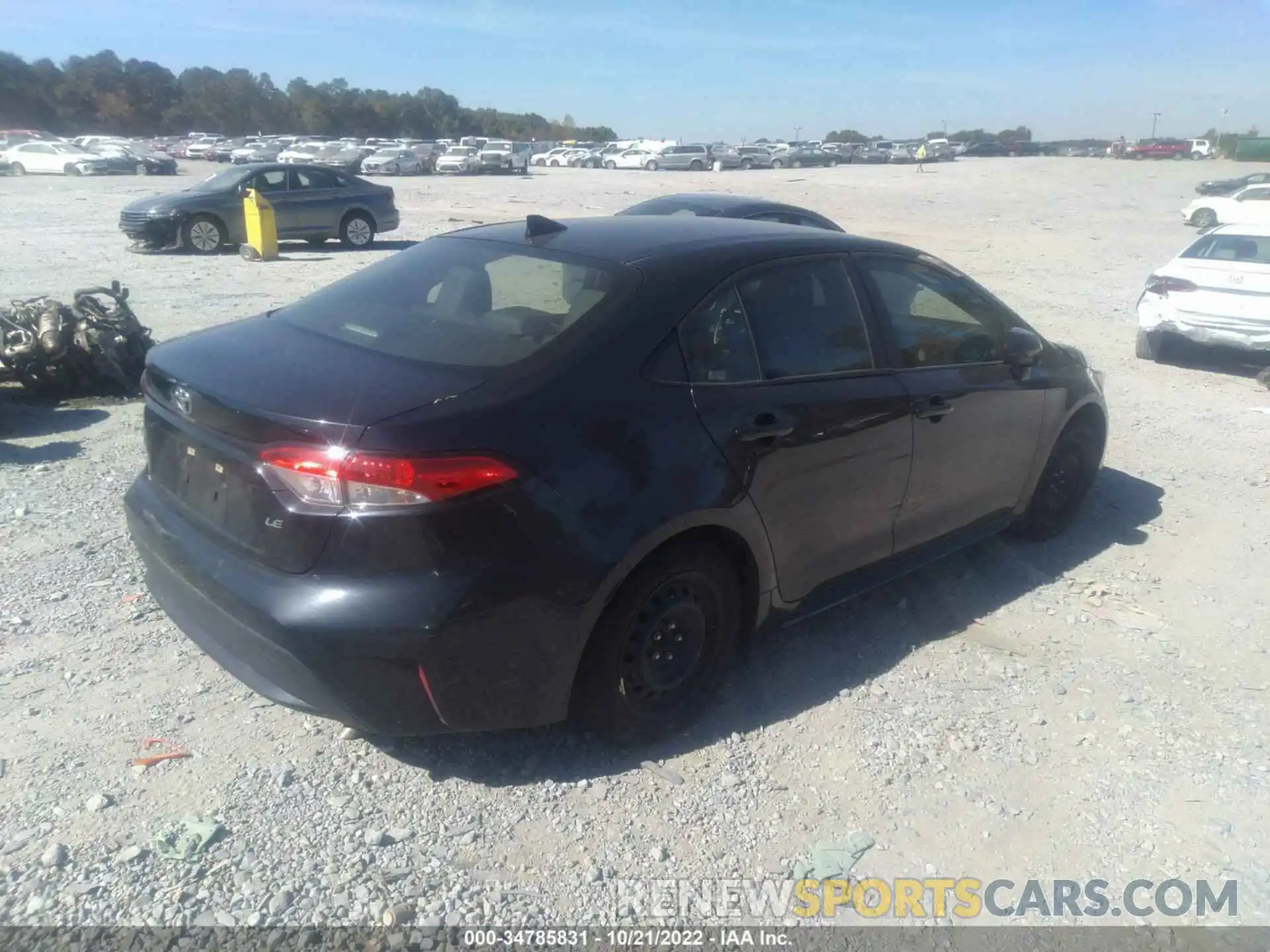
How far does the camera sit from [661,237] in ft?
13.1

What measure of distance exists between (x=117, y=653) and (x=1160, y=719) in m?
4.06

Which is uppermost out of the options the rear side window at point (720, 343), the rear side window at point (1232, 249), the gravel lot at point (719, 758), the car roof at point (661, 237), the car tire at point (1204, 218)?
the car roof at point (661, 237)

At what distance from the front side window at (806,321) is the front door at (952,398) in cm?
19

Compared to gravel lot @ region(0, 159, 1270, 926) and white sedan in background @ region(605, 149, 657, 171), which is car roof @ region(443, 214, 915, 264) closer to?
gravel lot @ region(0, 159, 1270, 926)

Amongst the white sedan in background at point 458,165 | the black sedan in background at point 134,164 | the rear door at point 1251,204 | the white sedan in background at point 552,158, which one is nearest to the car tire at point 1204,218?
the rear door at point 1251,204

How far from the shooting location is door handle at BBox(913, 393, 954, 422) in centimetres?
426

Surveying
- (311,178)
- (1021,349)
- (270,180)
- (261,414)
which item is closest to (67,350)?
(261,414)

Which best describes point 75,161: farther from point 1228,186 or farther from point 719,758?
point 719,758

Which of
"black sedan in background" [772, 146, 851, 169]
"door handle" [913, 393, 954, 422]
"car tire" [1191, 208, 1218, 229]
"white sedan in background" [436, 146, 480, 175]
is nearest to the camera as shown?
"door handle" [913, 393, 954, 422]

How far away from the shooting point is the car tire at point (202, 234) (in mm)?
17156

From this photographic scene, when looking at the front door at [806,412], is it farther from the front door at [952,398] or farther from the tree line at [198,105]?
the tree line at [198,105]

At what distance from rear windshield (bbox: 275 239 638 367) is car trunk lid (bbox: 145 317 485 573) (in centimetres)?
14

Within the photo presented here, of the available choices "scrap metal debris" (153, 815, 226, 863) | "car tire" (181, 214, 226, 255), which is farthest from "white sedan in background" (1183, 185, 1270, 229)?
"scrap metal debris" (153, 815, 226, 863)

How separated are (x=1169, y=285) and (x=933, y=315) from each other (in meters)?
7.13
